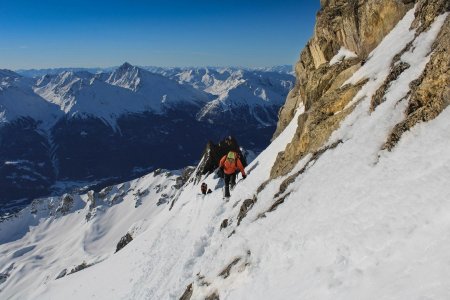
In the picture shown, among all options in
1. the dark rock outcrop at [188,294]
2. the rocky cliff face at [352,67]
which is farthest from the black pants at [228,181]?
the dark rock outcrop at [188,294]

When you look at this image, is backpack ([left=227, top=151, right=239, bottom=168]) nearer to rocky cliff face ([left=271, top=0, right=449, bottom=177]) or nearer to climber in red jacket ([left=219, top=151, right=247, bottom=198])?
climber in red jacket ([left=219, top=151, right=247, bottom=198])

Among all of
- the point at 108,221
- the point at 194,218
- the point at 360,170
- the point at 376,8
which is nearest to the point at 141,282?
the point at 194,218

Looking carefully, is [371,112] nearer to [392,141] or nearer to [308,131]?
[392,141]

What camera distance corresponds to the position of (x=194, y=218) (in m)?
35.1

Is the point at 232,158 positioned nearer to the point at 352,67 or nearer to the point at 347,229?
the point at 352,67

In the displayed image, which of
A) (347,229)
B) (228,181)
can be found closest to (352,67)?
(228,181)

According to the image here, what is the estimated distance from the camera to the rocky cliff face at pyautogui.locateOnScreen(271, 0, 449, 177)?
56.5 feet

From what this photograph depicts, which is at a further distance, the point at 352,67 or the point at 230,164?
the point at 230,164

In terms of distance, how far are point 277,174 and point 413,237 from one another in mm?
16586

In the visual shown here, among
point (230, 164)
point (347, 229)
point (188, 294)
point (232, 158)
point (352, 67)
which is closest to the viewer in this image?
point (347, 229)

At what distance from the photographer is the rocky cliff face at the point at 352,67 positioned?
678 inches

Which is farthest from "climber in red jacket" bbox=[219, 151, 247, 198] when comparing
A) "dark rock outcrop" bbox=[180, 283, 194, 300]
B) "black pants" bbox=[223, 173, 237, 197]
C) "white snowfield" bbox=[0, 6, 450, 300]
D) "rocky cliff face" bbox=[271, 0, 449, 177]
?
"dark rock outcrop" bbox=[180, 283, 194, 300]

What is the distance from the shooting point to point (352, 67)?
29.8 metres

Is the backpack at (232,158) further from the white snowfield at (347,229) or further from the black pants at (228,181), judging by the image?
the white snowfield at (347,229)
